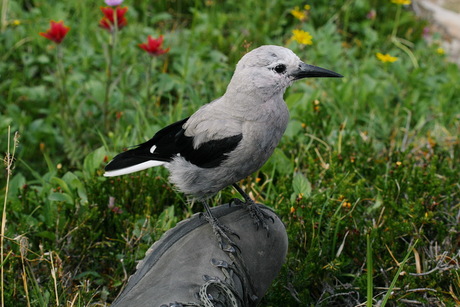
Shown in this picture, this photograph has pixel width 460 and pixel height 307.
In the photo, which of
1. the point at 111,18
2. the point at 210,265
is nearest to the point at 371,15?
the point at 111,18

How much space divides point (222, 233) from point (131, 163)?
553mm

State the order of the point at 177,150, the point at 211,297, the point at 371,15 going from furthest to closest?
the point at 371,15, the point at 177,150, the point at 211,297

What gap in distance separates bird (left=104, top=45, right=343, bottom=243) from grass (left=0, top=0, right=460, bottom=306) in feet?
1.56

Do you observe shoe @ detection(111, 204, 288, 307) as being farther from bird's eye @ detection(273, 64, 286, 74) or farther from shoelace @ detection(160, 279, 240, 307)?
bird's eye @ detection(273, 64, 286, 74)

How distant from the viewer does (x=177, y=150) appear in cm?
279

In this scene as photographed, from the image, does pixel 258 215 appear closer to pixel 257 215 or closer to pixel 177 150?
pixel 257 215

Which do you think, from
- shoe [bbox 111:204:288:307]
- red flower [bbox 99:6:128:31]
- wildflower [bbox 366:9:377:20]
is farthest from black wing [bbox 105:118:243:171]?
wildflower [bbox 366:9:377:20]

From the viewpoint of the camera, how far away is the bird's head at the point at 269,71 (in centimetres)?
253

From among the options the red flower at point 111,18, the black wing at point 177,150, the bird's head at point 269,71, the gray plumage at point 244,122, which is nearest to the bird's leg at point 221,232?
the gray plumage at point 244,122

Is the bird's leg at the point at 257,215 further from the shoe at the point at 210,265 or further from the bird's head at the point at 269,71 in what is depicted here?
the bird's head at the point at 269,71

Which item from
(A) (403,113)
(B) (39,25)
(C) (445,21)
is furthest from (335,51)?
(B) (39,25)

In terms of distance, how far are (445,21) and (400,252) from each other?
4261 millimetres

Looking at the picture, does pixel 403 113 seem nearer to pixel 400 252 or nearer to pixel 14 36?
pixel 400 252

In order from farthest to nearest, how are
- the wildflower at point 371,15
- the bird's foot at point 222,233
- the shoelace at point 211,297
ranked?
the wildflower at point 371,15
the bird's foot at point 222,233
the shoelace at point 211,297
